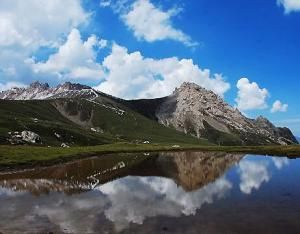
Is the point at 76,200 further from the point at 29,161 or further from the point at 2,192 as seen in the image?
the point at 29,161

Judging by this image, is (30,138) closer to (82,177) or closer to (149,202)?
(82,177)

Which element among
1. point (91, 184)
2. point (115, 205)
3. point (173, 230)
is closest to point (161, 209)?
point (115, 205)

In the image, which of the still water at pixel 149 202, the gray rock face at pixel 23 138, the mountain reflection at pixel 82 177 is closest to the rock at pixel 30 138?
the gray rock face at pixel 23 138

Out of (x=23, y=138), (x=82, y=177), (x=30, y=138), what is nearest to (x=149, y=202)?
(x=82, y=177)

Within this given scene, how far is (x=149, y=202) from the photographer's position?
52.2 metres

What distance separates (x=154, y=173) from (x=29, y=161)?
29.2m

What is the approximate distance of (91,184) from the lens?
70.2m

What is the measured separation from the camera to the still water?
123 feet

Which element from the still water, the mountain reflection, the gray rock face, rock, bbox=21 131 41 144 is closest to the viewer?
the still water

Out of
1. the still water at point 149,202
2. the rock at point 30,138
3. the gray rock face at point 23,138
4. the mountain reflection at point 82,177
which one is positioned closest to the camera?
the still water at point 149,202

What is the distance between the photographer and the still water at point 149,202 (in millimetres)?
37375

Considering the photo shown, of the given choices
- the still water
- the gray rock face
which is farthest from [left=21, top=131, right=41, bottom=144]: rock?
the still water

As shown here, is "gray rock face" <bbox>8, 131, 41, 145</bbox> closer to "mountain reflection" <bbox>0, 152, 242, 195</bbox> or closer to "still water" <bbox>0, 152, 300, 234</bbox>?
"mountain reflection" <bbox>0, 152, 242, 195</bbox>

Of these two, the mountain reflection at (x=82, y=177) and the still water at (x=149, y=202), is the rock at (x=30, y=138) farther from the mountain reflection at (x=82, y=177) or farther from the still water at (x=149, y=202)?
the still water at (x=149, y=202)
